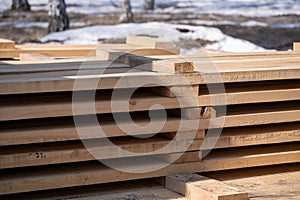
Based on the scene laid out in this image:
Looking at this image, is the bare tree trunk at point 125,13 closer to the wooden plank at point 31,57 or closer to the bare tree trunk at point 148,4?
the bare tree trunk at point 148,4

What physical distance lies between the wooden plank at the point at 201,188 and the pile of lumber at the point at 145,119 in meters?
0.09

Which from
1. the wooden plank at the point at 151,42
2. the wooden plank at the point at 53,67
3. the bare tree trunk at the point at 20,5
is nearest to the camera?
the wooden plank at the point at 53,67

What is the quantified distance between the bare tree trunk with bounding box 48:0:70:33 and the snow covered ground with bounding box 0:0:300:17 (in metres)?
8.61

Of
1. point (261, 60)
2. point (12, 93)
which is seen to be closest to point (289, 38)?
point (261, 60)

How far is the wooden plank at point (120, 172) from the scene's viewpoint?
310cm

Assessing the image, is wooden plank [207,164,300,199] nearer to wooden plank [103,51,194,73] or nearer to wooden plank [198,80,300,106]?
wooden plank [198,80,300,106]

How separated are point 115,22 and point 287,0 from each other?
13.8 m

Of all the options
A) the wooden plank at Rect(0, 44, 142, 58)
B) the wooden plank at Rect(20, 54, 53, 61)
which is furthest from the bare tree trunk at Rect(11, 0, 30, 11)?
the wooden plank at Rect(20, 54, 53, 61)

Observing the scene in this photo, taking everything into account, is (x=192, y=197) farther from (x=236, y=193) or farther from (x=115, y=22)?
(x=115, y=22)

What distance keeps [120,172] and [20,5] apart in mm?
23113

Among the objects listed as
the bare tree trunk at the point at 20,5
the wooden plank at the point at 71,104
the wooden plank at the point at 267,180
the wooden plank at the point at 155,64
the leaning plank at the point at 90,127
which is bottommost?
the wooden plank at the point at 267,180

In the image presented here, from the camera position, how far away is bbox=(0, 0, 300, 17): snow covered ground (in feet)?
90.6

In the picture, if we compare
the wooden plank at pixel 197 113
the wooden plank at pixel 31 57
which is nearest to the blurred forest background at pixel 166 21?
the wooden plank at pixel 31 57

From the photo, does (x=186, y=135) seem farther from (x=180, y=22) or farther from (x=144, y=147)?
(x=180, y=22)
